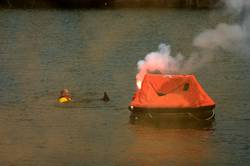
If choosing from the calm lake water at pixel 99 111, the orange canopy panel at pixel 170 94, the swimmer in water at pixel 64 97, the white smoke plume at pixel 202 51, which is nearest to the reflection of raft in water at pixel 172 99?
the orange canopy panel at pixel 170 94

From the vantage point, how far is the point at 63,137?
62.6 metres

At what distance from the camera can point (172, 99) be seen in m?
63.6

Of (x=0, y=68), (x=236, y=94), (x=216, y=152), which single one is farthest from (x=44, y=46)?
(x=216, y=152)

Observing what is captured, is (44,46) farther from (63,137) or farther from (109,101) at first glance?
(63,137)

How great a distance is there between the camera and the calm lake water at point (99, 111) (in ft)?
189

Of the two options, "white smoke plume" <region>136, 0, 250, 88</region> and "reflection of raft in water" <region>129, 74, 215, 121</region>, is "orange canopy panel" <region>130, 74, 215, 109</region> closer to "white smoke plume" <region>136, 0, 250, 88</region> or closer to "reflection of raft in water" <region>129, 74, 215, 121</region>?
"reflection of raft in water" <region>129, 74, 215, 121</region>

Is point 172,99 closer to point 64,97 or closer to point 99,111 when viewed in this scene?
point 99,111

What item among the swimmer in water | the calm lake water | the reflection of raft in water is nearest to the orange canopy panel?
the reflection of raft in water

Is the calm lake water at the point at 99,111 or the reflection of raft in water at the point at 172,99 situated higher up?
the reflection of raft in water at the point at 172,99

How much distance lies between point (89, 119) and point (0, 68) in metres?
37.4

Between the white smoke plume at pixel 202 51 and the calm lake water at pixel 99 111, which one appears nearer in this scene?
the calm lake water at pixel 99 111

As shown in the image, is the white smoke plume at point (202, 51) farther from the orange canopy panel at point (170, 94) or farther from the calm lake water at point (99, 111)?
→ the orange canopy panel at point (170, 94)

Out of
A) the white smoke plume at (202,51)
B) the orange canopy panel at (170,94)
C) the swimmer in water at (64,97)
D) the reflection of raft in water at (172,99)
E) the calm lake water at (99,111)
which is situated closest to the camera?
the calm lake water at (99,111)

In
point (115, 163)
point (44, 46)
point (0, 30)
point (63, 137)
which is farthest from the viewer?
point (0, 30)
